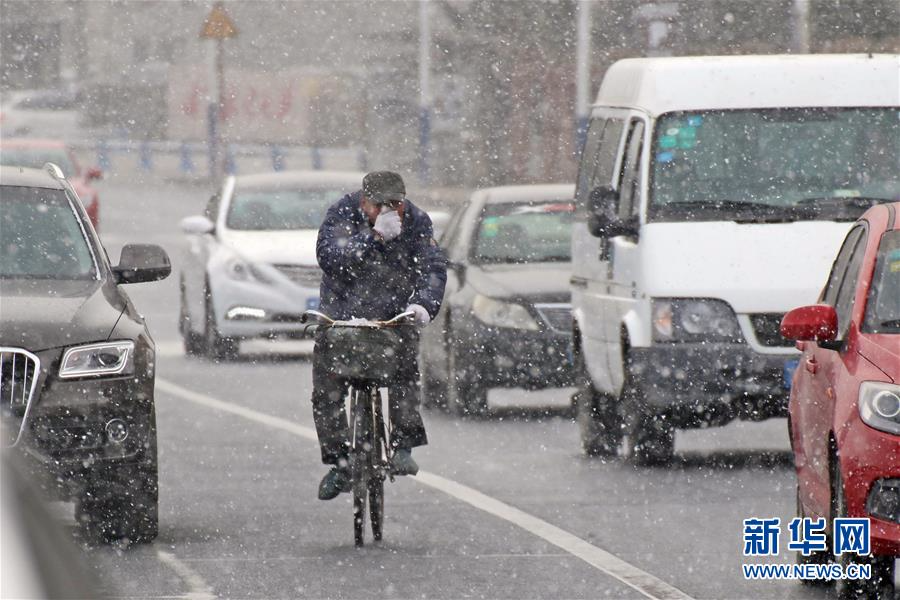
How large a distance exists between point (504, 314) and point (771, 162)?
3.39m

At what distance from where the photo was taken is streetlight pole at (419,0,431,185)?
47.9 meters

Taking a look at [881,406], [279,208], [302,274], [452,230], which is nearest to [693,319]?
[881,406]

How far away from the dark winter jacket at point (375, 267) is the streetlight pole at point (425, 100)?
37.1 metres

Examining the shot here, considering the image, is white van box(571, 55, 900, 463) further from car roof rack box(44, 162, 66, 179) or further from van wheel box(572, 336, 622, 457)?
car roof rack box(44, 162, 66, 179)

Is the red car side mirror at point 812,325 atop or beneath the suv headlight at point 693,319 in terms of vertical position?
atop

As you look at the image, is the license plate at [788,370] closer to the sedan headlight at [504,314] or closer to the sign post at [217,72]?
the sedan headlight at [504,314]

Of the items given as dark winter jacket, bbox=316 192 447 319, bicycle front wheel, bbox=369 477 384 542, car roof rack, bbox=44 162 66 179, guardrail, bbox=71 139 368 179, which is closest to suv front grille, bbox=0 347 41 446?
dark winter jacket, bbox=316 192 447 319

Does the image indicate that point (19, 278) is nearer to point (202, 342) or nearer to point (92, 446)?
point (92, 446)

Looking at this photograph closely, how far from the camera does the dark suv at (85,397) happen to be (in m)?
9.45

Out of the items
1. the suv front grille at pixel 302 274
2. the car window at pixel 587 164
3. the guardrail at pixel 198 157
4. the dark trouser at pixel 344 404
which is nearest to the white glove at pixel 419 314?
the dark trouser at pixel 344 404

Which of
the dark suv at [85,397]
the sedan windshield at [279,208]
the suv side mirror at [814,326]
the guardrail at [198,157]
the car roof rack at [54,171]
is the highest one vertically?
the car roof rack at [54,171]

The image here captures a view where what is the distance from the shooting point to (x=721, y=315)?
1256 centimetres

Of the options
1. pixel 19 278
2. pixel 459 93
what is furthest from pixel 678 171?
pixel 459 93

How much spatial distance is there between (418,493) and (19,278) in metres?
2.52
